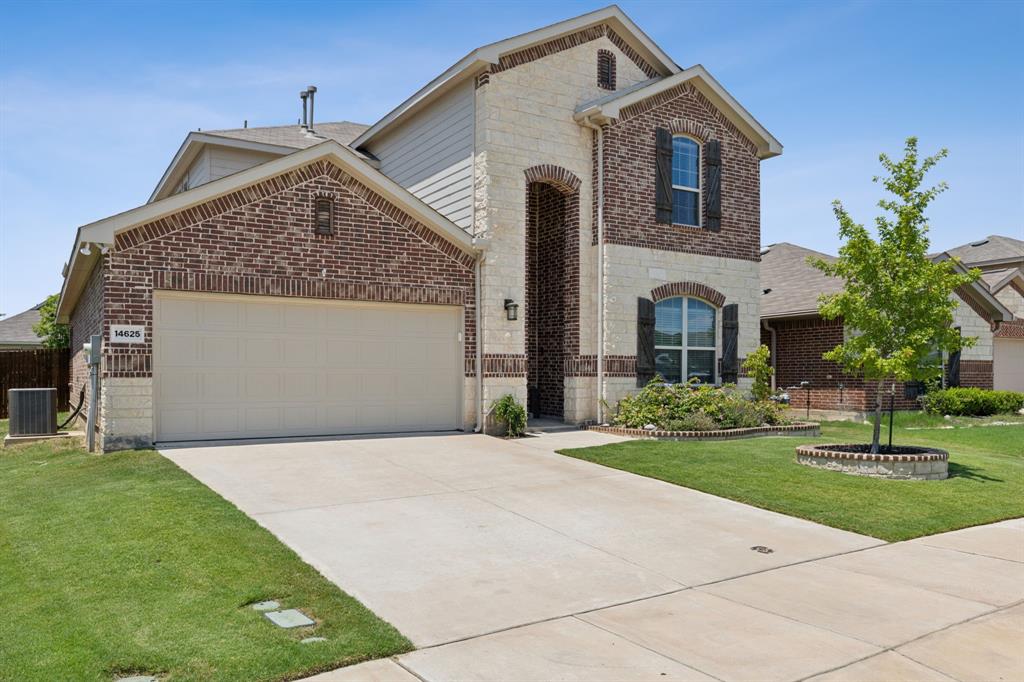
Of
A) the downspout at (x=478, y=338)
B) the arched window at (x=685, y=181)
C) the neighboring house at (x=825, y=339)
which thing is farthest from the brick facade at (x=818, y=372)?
the downspout at (x=478, y=338)

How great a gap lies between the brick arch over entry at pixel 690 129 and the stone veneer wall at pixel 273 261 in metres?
5.80

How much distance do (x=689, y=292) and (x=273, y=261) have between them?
889 cm

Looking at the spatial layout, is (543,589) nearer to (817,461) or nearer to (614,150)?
(817,461)

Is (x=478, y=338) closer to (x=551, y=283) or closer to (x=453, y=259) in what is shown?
(x=453, y=259)

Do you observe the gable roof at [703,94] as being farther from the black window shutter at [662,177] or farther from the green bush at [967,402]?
the green bush at [967,402]

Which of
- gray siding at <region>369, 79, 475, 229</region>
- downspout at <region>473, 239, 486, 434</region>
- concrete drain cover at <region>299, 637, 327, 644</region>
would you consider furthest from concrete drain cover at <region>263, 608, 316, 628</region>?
gray siding at <region>369, 79, 475, 229</region>

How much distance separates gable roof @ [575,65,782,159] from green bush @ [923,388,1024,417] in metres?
7.98

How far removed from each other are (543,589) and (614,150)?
12.0m

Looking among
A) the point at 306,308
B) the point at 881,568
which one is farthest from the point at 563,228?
the point at 881,568

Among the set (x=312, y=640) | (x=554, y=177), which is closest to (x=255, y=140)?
(x=554, y=177)

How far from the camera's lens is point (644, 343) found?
53.7ft

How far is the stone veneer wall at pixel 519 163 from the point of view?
48.9 feet

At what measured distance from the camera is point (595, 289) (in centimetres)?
1611

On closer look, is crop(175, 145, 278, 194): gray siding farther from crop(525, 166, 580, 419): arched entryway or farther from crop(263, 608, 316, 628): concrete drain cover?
crop(263, 608, 316, 628): concrete drain cover
